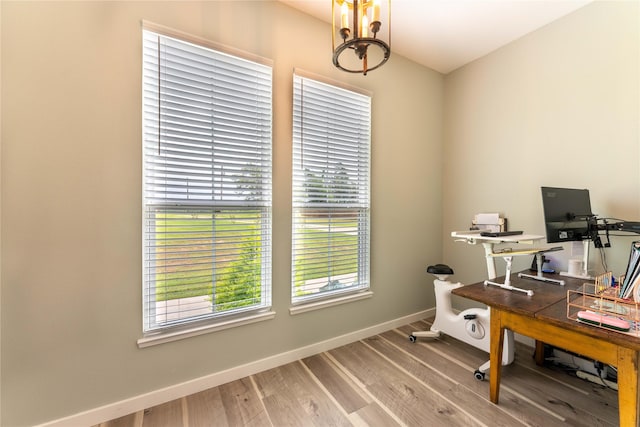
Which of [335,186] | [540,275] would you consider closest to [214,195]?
[335,186]

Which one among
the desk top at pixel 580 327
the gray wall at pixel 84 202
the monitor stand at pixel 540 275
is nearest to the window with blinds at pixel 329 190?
the gray wall at pixel 84 202

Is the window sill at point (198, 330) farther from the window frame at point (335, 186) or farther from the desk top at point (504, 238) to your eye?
the desk top at point (504, 238)

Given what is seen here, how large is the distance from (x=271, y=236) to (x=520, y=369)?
225 centimetres

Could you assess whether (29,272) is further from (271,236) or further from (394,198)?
(394,198)

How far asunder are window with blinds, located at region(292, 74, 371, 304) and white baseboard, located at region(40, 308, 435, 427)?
1.42 feet

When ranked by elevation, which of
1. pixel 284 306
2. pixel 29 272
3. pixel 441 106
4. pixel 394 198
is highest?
pixel 441 106

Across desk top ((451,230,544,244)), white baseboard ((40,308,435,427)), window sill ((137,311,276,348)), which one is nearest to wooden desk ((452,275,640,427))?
desk top ((451,230,544,244))

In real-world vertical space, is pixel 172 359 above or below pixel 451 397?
above

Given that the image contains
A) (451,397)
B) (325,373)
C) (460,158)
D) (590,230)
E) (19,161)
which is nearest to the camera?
(19,161)

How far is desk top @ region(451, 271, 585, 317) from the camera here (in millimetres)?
1523

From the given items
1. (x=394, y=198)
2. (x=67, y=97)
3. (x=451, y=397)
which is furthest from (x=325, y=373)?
(x=67, y=97)

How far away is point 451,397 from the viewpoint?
1787mm

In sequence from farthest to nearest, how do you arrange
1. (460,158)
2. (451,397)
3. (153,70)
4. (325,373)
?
(460,158) → (325,373) → (451,397) → (153,70)

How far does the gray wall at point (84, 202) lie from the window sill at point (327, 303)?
236 millimetres
